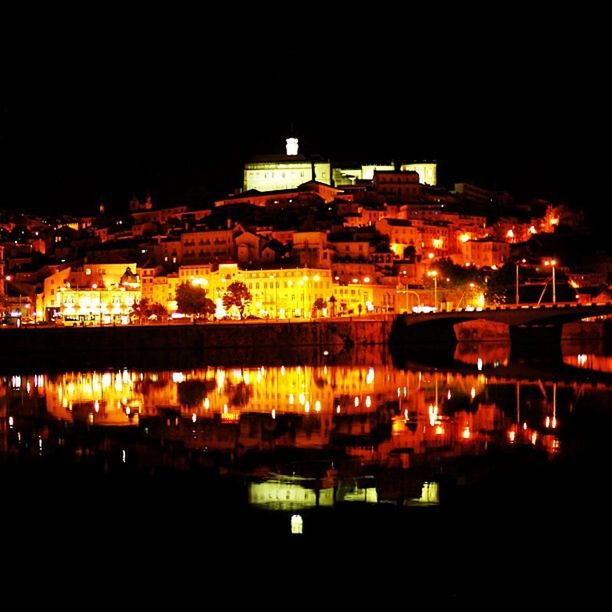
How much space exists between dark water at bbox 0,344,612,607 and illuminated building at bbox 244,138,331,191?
68640mm

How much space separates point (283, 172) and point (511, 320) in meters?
46.5

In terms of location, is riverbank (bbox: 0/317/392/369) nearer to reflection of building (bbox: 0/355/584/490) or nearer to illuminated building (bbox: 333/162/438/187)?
reflection of building (bbox: 0/355/584/490)

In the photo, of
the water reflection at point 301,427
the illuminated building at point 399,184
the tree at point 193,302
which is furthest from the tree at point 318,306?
the water reflection at point 301,427

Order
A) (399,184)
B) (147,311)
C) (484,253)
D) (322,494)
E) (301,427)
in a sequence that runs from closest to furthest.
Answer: (322,494), (301,427), (147,311), (484,253), (399,184)

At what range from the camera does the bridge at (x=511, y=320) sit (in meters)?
49.6

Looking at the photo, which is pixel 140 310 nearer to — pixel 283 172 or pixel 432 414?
pixel 283 172

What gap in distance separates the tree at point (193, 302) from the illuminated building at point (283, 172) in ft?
107

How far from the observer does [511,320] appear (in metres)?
51.5

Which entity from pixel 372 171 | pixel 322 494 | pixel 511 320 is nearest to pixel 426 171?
pixel 372 171

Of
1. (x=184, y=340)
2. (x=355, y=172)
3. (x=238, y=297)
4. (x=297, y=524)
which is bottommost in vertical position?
(x=297, y=524)

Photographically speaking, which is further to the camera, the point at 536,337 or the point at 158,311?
the point at 158,311

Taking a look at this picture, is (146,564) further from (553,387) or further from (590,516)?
(553,387)

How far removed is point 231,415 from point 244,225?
5585 cm

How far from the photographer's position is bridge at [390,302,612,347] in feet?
163
